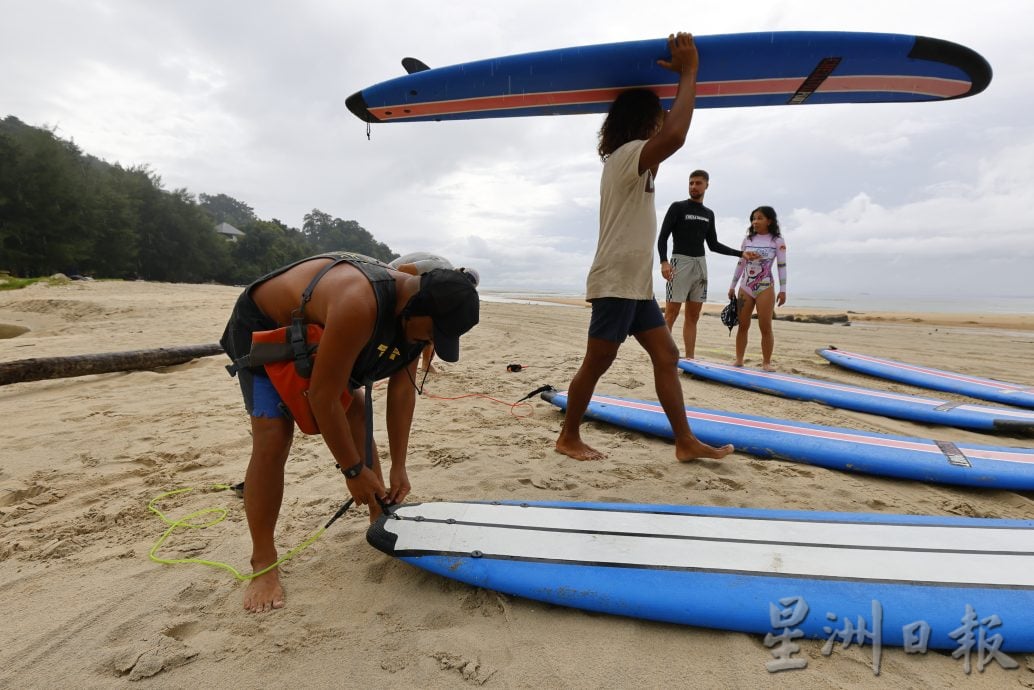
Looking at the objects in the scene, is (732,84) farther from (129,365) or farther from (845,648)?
(129,365)

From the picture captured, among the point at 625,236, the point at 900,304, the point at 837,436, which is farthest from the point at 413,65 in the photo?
the point at 900,304

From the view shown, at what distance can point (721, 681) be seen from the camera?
1.22 meters

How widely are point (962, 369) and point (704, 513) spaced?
645 cm

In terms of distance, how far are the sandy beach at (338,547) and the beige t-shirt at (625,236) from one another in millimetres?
1040

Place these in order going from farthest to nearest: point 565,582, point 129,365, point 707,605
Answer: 1. point 129,365
2. point 565,582
3. point 707,605

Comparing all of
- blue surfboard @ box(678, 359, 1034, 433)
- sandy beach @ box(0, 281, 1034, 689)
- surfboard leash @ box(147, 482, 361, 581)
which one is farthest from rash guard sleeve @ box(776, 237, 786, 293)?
surfboard leash @ box(147, 482, 361, 581)

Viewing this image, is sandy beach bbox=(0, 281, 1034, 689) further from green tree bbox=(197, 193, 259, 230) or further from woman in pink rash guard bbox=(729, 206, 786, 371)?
green tree bbox=(197, 193, 259, 230)

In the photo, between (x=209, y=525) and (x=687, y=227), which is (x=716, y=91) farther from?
(x=209, y=525)

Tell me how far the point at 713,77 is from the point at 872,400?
304 cm

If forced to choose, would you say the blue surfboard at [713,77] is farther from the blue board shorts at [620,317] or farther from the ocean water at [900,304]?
the ocean water at [900,304]

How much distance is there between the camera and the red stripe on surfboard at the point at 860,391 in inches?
140

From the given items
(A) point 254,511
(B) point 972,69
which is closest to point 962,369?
(B) point 972,69

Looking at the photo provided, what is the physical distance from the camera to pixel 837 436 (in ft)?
9.32

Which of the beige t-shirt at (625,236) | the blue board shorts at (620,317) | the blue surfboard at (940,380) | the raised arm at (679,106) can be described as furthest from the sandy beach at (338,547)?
the raised arm at (679,106)
